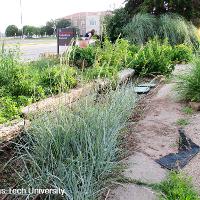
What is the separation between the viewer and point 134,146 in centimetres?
433

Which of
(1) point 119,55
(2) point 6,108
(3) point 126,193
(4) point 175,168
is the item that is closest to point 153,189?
(3) point 126,193

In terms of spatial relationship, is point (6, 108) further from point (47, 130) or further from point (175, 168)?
point (175, 168)

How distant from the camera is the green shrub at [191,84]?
20.1 feet

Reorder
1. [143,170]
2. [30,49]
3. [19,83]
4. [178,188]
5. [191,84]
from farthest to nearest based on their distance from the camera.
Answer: [30,49] → [191,84] → [19,83] → [143,170] → [178,188]

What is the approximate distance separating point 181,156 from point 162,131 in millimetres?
849

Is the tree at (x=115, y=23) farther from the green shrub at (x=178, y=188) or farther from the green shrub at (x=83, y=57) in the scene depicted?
the green shrub at (x=178, y=188)

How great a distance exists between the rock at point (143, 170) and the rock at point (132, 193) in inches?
6.7

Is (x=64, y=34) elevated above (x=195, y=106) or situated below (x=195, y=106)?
above

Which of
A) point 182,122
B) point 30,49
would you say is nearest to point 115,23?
point 30,49

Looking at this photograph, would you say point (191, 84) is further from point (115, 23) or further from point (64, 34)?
point (115, 23)

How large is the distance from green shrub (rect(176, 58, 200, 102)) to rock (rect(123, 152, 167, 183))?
92.3 inches

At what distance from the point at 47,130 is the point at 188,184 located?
1305 mm

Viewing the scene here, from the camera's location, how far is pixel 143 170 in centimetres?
372

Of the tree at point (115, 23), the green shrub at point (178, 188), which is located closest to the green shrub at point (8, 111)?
the green shrub at point (178, 188)
